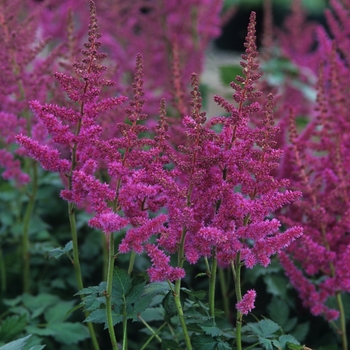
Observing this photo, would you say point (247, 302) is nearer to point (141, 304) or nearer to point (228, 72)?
point (141, 304)

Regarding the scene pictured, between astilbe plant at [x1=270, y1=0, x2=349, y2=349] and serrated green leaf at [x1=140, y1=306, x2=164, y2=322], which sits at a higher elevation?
astilbe plant at [x1=270, y1=0, x2=349, y2=349]

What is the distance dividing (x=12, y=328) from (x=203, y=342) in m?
0.76

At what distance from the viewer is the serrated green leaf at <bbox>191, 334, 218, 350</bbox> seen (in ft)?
5.21

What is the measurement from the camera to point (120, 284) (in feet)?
5.49

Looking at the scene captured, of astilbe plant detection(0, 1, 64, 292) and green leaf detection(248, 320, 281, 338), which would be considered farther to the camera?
astilbe plant detection(0, 1, 64, 292)

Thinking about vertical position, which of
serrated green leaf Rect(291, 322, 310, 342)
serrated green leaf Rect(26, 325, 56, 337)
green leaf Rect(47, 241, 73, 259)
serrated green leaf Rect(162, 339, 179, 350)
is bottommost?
serrated green leaf Rect(291, 322, 310, 342)

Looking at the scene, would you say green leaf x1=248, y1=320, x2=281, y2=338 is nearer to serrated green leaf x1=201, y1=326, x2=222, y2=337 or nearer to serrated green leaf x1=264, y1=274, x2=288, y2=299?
serrated green leaf x1=201, y1=326, x2=222, y2=337

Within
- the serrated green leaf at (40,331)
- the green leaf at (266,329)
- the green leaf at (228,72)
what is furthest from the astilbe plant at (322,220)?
the green leaf at (228,72)

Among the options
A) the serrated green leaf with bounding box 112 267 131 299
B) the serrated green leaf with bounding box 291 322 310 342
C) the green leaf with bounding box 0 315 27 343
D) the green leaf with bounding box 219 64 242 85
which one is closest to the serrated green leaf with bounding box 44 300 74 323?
the green leaf with bounding box 0 315 27 343

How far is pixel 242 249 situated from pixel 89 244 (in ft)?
4.56

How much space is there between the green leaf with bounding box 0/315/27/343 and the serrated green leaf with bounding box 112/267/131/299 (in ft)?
1.78

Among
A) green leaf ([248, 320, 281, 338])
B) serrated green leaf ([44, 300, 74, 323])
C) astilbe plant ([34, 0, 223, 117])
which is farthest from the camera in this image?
astilbe plant ([34, 0, 223, 117])

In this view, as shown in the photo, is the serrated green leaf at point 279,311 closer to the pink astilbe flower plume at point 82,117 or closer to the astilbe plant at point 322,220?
the astilbe plant at point 322,220

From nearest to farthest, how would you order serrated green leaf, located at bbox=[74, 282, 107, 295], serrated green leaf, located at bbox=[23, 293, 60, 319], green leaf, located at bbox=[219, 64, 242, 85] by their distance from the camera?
serrated green leaf, located at bbox=[74, 282, 107, 295], serrated green leaf, located at bbox=[23, 293, 60, 319], green leaf, located at bbox=[219, 64, 242, 85]
